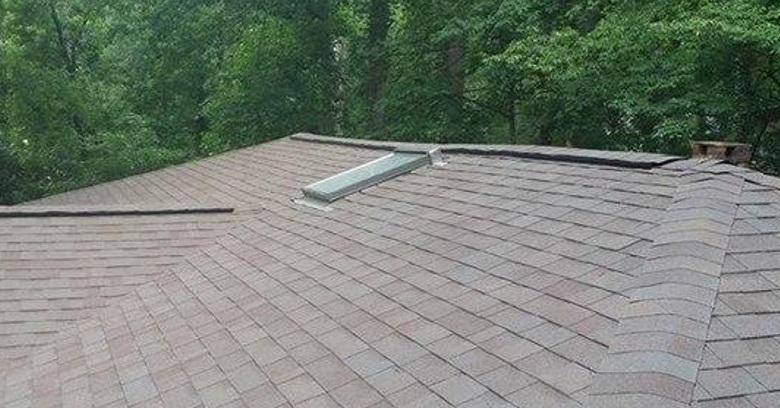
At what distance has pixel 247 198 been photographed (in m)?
8.89

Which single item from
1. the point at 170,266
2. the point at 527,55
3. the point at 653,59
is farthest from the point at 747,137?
the point at 170,266

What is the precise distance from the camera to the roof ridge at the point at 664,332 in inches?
91.2

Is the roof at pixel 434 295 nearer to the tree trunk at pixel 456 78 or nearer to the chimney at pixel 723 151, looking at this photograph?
the chimney at pixel 723 151

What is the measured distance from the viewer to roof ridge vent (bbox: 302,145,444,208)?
7.24 m

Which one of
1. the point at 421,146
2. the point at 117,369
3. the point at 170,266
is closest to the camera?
the point at 117,369

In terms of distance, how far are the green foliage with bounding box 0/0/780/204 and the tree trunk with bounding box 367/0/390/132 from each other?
2.4 inches

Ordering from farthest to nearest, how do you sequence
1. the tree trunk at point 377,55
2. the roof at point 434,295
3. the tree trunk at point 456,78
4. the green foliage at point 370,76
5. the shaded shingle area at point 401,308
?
the tree trunk at point 377,55 → the tree trunk at point 456,78 → the green foliage at point 370,76 → the shaded shingle area at point 401,308 → the roof at point 434,295

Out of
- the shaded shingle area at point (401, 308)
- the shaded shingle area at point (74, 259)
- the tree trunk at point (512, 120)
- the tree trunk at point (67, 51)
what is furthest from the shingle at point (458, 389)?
the tree trunk at point (67, 51)

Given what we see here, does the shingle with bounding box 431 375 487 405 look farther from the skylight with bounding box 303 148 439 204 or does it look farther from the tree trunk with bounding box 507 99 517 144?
the tree trunk with bounding box 507 99 517 144

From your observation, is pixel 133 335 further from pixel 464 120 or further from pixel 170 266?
pixel 464 120

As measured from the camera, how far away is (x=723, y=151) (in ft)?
18.5

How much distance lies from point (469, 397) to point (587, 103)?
13.1m

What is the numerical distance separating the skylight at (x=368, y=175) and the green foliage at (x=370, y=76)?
19.7 ft

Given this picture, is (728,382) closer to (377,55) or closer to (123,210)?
(123,210)
